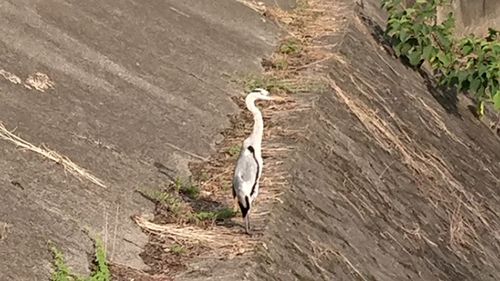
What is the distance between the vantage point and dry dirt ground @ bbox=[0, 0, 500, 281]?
5.03 metres

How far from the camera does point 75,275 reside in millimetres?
4531

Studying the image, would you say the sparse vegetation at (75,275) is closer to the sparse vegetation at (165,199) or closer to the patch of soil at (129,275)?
the patch of soil at (129,275)

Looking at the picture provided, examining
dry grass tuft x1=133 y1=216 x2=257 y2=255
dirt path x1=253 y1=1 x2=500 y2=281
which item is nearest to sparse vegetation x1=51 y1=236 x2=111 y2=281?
dry grass tuft x1=133 y1=216 x2=257 y2=255

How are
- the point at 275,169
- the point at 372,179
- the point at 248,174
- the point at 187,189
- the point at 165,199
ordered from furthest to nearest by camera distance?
the point at 372,179
the point at 275,169
the point at 187,189
the point at 165,199
the point at 248,174

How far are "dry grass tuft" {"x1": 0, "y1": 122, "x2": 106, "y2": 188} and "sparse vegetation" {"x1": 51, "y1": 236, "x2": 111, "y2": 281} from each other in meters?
0.77

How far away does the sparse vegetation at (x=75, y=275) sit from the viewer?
4.47m

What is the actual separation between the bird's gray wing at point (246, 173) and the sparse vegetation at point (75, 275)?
2.57 feet

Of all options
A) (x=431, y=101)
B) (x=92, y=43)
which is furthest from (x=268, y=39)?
(x=92, y=43)

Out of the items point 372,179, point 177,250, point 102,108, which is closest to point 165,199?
point 177,250

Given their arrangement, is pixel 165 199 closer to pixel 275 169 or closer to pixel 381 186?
pixel 275 169

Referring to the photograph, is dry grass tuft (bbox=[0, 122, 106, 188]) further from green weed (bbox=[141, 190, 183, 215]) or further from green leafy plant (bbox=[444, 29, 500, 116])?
green leafy plant (bbox=[444, 29, 500, 116])

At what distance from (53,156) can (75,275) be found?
1.12m

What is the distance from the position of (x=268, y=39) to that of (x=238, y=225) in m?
4.22

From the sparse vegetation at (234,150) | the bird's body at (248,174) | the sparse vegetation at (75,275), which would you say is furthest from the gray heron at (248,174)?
the sparse vegetation at (234,150)
